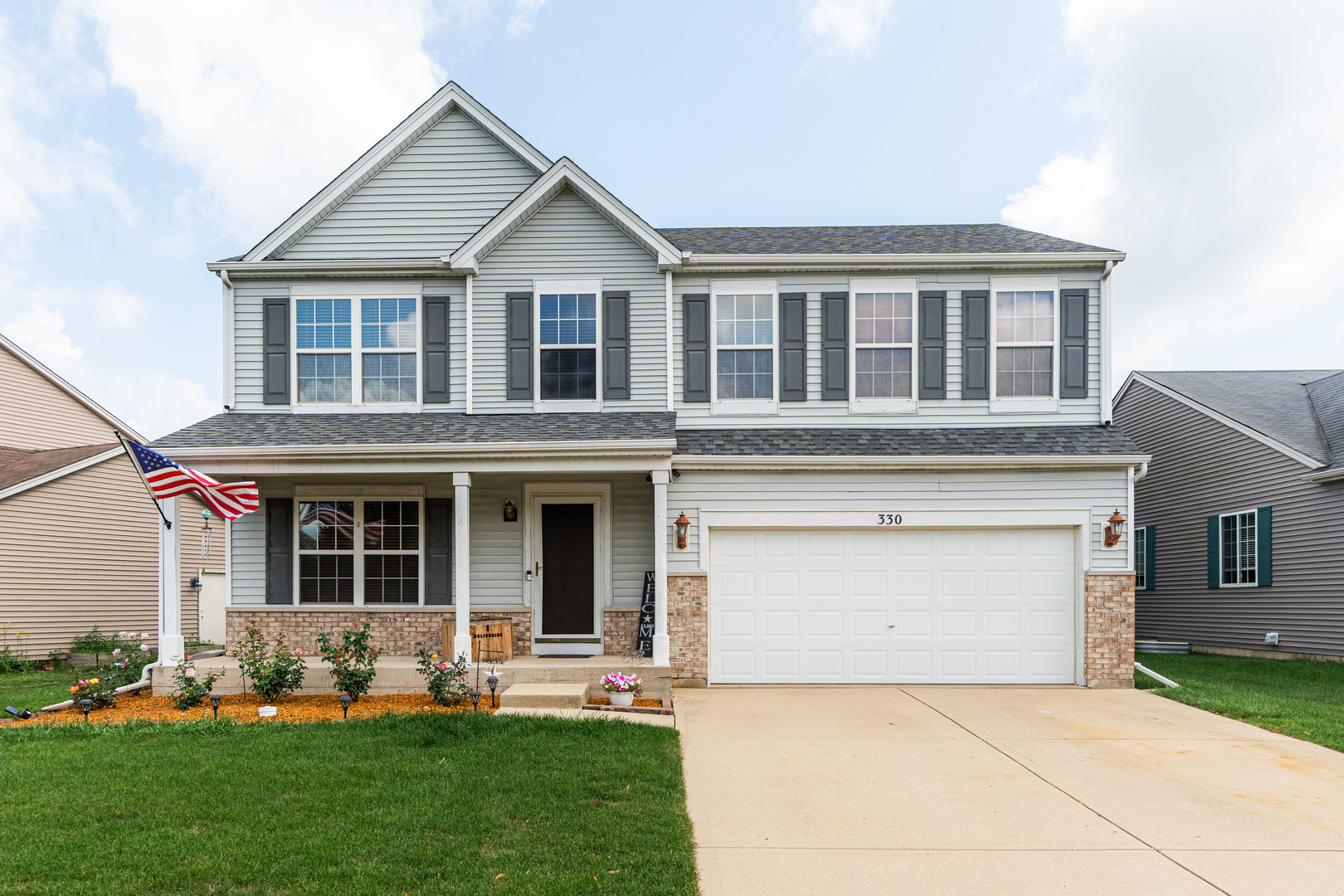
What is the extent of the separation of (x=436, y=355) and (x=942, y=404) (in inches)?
289

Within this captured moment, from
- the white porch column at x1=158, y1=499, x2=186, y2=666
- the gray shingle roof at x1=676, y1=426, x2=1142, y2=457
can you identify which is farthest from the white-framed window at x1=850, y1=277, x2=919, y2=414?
the white porch column at x1=158, y1=499, x2=186, y2=666

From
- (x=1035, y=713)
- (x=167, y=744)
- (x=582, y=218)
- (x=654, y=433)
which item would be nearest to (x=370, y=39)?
(x=582, y=218)

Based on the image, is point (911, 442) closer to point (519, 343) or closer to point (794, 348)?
point (794, 348)

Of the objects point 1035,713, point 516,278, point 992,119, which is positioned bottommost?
point 1035,713

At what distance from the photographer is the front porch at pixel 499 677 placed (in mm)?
9320

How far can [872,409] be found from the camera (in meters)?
11.0

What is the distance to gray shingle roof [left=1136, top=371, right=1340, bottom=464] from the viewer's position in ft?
45.2

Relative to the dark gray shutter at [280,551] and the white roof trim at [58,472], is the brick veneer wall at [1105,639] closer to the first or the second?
the dark gray shutter at [280,551]

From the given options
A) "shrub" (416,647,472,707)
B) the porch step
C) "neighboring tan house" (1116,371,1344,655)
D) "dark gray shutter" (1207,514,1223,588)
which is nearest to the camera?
the porch step

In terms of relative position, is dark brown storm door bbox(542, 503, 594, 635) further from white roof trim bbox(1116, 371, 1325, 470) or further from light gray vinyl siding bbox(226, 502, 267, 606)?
white roof trim bbox(1116, 371, 1325, 470)

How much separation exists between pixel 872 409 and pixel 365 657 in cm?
740

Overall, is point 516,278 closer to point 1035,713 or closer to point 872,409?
point 872,409

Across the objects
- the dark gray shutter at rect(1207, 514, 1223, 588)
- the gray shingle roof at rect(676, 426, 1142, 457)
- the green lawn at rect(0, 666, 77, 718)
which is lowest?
the green lawn at rect(0, 666, 77, 718)

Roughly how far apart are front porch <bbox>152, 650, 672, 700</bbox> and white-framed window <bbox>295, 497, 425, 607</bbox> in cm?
146
